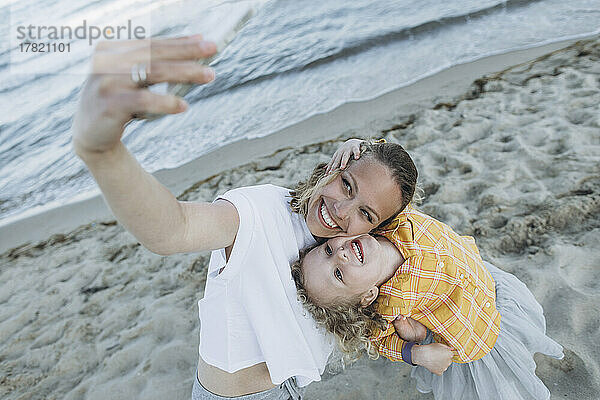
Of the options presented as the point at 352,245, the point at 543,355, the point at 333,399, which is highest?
the point at 352,245

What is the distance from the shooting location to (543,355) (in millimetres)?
2346

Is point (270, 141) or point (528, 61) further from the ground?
point (528, 61)

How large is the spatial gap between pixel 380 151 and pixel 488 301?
76cm

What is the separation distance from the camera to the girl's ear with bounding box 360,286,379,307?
1.90m

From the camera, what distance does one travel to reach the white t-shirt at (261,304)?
5.10 ft

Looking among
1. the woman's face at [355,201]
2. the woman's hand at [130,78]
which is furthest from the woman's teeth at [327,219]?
the woman's hand at [130,78]

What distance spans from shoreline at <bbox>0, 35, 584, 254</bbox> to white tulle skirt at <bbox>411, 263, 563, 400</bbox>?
2864 millimetres

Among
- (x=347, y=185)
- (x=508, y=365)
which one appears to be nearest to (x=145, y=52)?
(x=347, y=185)

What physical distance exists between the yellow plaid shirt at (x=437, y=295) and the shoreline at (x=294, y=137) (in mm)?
2908

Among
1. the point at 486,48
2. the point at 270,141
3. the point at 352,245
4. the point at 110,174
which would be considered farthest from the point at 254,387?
the point at 486,48

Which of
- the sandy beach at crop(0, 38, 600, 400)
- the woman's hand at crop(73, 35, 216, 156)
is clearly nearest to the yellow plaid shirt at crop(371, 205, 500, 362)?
the sandy beach at crop(0, 38, 600, 400)

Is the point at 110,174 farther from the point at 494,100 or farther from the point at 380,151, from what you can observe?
the point at 494,100

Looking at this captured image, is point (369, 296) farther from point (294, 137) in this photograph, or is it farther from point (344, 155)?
point (294, 137)

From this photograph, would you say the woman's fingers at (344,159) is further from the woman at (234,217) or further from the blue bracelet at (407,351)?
the blue bracelet at (407,351)
